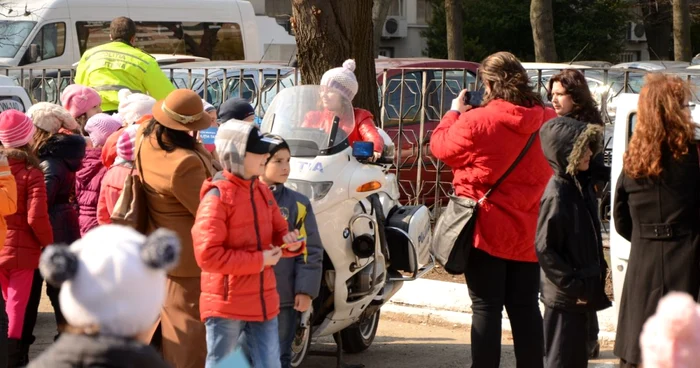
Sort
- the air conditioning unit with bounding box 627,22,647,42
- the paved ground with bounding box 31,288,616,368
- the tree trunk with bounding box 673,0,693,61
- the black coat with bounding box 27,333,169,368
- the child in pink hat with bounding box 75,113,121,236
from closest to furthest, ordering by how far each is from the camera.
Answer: the black coat with bounding box 27,333,169,368, the child in pink hat with bounding box 75,113,121,236, the paved ground with bounding box 31,288,616,368, the tree trunk with bounding box 673,0,693,61, the air conditioning unit with bounding box 627,22,647,42

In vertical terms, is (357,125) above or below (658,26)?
above

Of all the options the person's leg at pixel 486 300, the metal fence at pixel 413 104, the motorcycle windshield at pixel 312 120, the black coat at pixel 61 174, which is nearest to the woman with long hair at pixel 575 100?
the person's leg at pixel 486 300

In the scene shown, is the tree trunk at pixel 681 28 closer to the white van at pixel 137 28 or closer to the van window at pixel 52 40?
the white van at pixel 137 28

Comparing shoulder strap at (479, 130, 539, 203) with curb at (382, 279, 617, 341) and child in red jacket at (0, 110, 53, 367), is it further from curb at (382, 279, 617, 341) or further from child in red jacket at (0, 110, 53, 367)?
child in red jacket at (0, 110, 53, 367)

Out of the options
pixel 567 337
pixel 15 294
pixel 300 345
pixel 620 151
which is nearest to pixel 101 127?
pixel 15 294

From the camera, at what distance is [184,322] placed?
5.48 metres

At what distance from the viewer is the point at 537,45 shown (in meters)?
20.4

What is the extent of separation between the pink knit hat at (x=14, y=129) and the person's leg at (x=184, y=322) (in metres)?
1.65

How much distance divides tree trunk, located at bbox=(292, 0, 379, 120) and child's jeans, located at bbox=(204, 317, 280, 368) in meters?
4.74

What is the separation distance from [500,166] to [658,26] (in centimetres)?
3596

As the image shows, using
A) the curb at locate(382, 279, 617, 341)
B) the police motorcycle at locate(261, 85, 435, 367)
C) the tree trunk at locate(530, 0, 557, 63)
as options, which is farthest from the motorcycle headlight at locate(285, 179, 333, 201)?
the tree trunk at locate(530, 0, 557, 63)

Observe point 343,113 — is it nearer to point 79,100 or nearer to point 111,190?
point 111,190

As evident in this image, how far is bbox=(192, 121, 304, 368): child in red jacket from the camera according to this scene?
16.3ft

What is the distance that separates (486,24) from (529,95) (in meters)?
30.9
